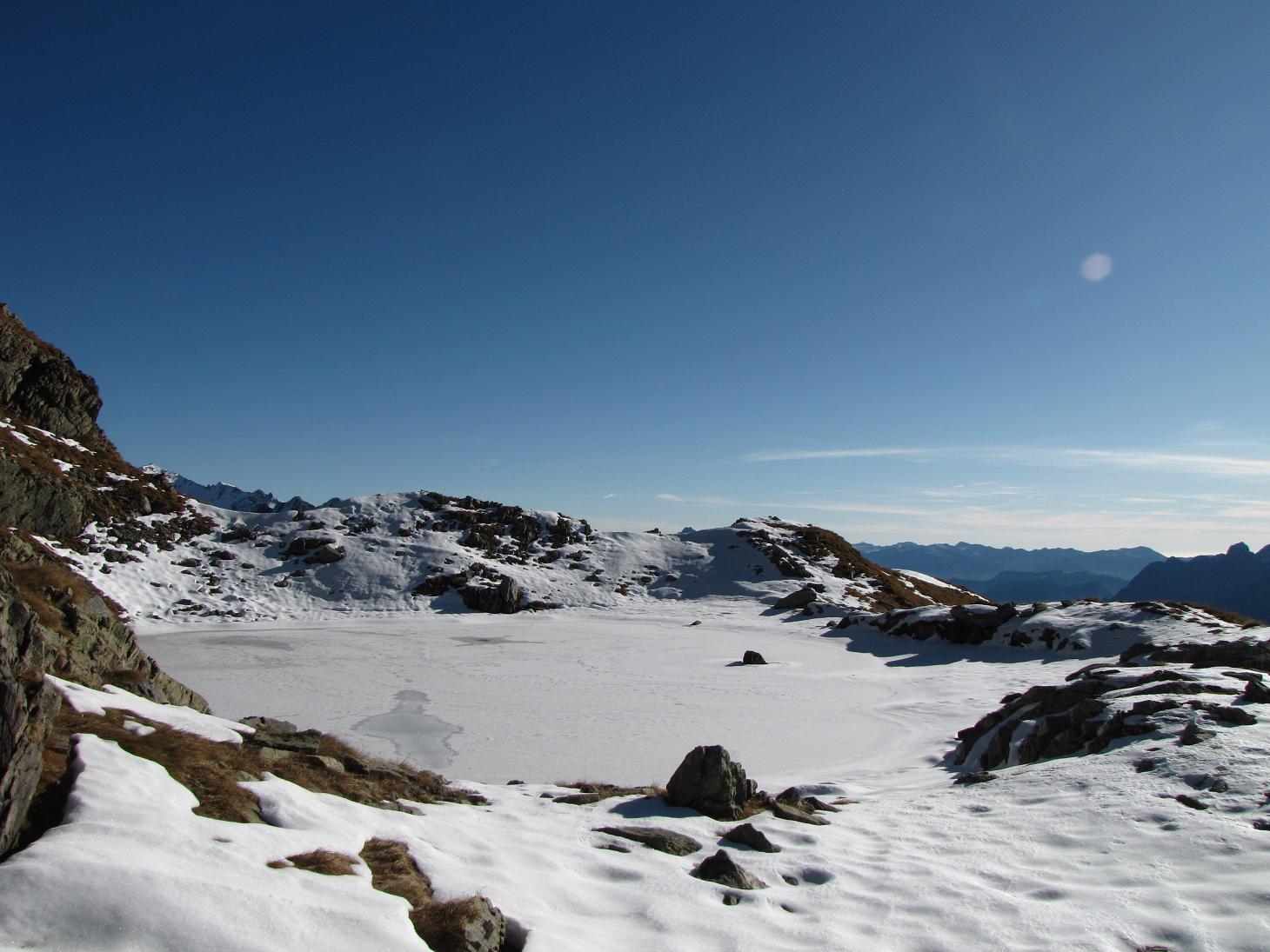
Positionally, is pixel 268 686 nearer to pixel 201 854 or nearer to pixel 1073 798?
pixel 201 854

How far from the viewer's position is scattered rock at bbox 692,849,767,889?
788 cm

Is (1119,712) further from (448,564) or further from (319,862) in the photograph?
(448,564)

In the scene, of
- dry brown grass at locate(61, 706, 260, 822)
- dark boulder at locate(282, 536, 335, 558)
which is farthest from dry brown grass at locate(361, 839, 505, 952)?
dark boulder at locate(282, 536, 335, 558)

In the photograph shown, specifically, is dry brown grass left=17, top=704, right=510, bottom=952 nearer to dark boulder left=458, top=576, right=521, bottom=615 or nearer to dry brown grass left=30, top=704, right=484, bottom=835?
dry brown grass left=30, top=704, right=484, bottom=835

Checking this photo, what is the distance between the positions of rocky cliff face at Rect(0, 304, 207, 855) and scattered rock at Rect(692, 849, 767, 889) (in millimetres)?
6977

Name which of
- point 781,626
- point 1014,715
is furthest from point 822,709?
point 781,626

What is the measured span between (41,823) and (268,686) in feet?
65.1

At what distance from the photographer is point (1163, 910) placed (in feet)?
22.2

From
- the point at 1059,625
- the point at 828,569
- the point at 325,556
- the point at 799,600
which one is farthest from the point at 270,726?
the point at 828,569

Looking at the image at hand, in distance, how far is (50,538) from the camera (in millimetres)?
40688

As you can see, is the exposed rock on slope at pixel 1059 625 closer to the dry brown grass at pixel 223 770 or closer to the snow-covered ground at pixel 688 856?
the snow-covered ground at pixel 688 856

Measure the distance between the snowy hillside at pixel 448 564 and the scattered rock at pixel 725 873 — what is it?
44.1m

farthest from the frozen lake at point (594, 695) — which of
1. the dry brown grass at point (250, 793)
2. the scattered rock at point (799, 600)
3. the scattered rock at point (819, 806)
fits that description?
the scattered rock at point (799, 600)

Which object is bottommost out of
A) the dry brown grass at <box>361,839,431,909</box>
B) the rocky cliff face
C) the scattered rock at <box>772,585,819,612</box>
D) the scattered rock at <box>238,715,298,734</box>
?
the scattered rock at <box>772,585,819,612</box>
